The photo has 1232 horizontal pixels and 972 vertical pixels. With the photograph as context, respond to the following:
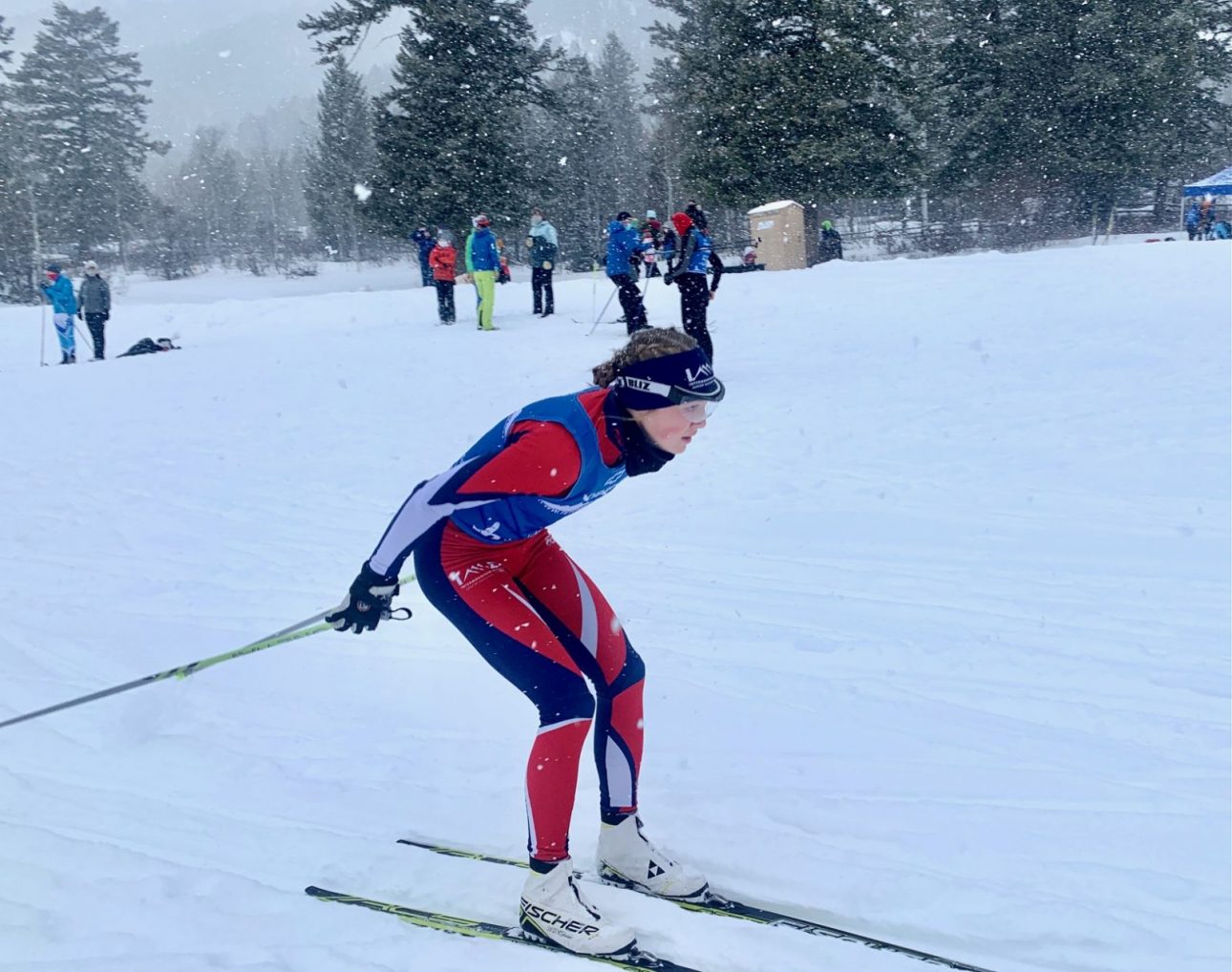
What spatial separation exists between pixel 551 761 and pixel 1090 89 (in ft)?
127

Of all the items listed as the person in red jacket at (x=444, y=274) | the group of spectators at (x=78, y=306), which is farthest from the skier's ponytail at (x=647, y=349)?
the group of spectators at (x=78, y=306)

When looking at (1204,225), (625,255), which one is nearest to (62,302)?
(625,255)

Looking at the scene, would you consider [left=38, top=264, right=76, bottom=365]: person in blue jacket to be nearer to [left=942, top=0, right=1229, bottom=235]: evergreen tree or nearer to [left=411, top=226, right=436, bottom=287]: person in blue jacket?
[left=411, top=226, right=436, bottom=287]: person in blue jacket

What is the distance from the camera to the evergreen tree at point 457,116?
3347 cm

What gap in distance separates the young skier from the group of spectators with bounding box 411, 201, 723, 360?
351 cm

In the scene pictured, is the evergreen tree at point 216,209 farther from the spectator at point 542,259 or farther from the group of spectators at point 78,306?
the spectator at point 542,259

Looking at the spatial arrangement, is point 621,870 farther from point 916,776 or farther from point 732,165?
point 732,165

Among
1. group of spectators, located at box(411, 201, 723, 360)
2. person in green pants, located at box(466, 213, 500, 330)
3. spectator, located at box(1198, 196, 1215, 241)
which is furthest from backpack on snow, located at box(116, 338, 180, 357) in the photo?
spectator, located at box(1198, 196, 1215, 241)

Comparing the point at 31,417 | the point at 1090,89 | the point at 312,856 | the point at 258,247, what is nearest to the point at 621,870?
the point at 312,856

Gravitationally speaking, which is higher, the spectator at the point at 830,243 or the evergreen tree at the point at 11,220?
the evergreen tree at the point at 11,220

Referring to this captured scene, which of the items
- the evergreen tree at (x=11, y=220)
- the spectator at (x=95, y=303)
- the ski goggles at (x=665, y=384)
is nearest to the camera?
the ski goggles at (x=665, y=384)

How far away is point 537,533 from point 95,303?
16704 millimetres

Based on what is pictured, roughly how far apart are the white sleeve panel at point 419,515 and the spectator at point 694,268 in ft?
27.5

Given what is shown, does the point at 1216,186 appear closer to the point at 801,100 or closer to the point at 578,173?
the point at 801,100
